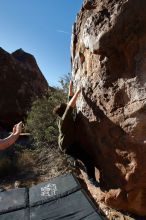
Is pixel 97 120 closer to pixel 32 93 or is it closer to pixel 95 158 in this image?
pixel 95 158

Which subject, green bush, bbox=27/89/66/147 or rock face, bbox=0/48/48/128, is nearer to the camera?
green bush, bbox=27/89/66/147

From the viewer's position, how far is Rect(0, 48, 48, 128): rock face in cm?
1444

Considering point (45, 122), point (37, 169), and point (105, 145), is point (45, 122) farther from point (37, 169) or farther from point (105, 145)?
point (105, 145)

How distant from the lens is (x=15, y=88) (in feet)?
48.8

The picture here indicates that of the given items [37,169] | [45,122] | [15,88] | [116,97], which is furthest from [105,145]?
[15,88]

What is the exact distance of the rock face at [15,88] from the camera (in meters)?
14.4

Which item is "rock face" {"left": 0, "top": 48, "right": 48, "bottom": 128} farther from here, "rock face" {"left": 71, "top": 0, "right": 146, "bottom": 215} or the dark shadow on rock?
"rock face" {"left": 71, "top": 0, "right": 146, "bottom": 215}

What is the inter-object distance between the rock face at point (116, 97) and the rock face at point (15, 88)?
8.08m

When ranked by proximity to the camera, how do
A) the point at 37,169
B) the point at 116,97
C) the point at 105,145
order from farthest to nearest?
the point at 37,169 → the point at 105,145 → the point at 116,97

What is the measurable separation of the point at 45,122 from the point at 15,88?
4.43 meters

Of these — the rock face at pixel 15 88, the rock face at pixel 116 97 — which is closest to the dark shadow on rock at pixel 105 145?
the rock face at pixel 116 97

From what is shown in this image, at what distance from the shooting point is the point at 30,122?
1112cm

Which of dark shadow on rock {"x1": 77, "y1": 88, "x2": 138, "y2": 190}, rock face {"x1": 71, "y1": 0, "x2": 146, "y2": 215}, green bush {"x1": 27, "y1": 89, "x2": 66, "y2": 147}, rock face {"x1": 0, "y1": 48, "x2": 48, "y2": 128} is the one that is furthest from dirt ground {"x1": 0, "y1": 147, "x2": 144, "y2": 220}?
rock face {"x1": 0, "y1": 48, "x2": 48, "y2": 128}

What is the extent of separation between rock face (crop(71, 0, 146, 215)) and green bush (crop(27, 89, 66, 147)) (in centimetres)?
364
